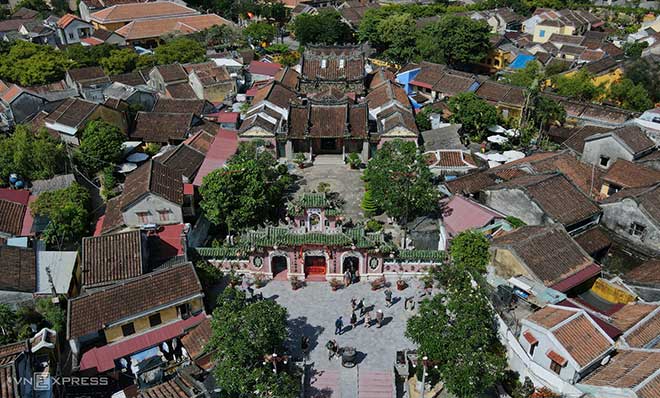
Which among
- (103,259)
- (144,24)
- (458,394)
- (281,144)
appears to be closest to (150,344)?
(103,259)

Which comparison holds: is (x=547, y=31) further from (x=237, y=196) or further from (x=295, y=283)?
(x=295, y=283)

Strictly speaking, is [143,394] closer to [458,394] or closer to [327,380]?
[327,380]

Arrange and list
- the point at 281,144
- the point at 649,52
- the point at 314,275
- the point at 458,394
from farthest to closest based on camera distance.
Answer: the point at 649,52, the point at 281,144, the point at 314,275, the point at 458,394

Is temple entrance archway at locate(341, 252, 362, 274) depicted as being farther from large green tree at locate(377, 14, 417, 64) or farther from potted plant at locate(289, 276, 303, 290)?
large green tree at locate(377, 14, 417, 64)

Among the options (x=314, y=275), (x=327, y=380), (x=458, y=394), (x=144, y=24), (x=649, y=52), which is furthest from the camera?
(x=144, y=24)

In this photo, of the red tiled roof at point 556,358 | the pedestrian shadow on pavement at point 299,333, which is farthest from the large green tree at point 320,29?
the red tiled roof at point 556,358

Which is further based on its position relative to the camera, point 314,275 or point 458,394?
point 314,275

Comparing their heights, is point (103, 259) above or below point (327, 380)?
above
